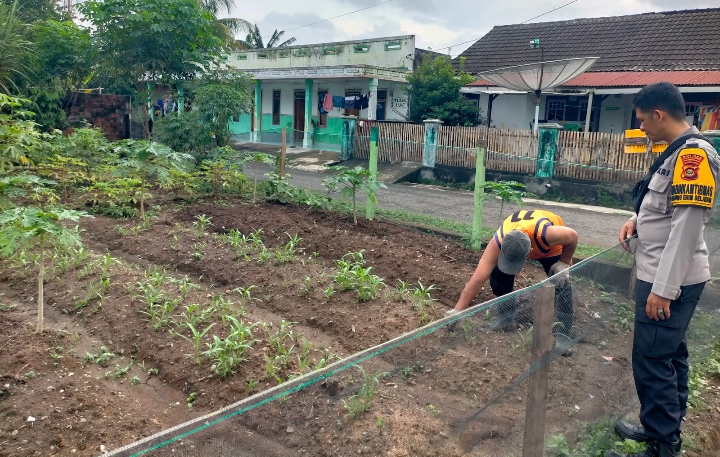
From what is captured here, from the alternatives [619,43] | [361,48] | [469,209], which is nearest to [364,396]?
[469,209]

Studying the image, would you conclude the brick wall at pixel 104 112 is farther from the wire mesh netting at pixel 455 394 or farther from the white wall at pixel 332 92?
the wire mesh netting at pixel 455 394

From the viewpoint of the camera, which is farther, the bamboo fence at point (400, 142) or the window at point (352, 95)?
the window at point (352, 95)

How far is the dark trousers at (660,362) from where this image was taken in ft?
9.23

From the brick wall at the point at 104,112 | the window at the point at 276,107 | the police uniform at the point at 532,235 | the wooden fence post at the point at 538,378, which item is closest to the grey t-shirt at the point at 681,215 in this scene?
the wooden fence post at the point at 538,378

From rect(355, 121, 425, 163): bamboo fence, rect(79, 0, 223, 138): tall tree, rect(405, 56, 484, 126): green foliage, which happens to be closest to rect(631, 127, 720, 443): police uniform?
rect(79, 0, 223, 138): tall tree

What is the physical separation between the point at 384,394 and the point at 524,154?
12032 millimetres

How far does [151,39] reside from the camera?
11.4 meters

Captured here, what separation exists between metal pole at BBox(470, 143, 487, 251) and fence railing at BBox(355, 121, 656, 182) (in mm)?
4184

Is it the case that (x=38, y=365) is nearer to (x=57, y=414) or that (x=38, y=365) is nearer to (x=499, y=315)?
(x=57, y=414)

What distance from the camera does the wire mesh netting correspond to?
1.68 m

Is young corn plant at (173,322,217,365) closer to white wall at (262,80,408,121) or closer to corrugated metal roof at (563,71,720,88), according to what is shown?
corrugated metal roof at (563,71,720,88)

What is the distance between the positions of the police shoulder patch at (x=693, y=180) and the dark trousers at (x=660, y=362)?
47 centimetres

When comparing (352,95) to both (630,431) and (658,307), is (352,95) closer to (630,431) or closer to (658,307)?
(630,431)

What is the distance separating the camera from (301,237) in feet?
22.8
